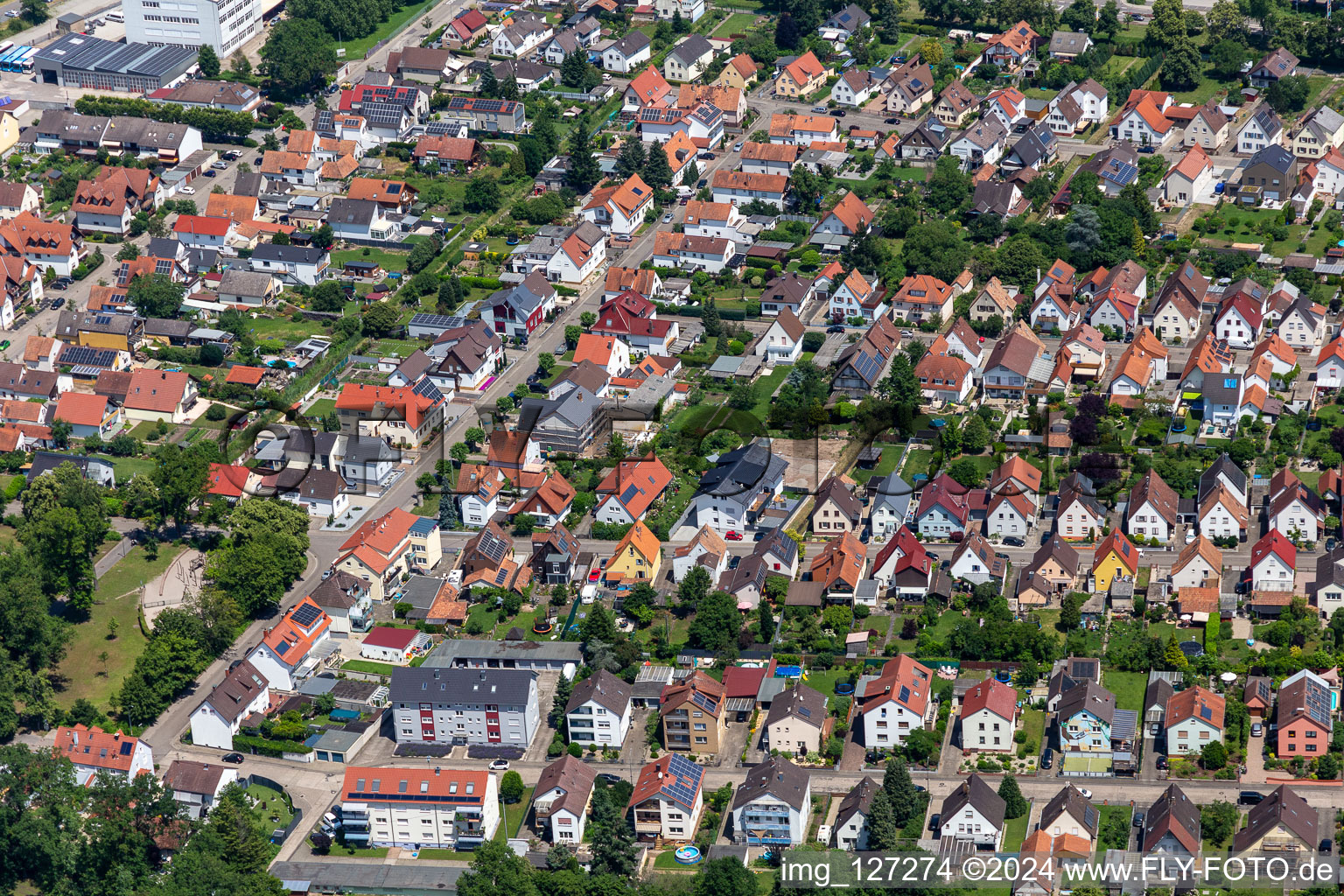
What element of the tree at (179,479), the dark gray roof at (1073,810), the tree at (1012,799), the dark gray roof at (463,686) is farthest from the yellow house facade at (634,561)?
the dark gray roof at (1073,810)

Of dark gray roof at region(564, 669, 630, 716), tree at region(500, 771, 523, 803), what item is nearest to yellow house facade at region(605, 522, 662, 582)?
dark gray roof at region(564, 669, 630, 716)

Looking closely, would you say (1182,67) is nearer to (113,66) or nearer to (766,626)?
(766,626)

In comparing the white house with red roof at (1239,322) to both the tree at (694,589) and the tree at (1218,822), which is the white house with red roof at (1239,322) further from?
the tree at (1218,822)

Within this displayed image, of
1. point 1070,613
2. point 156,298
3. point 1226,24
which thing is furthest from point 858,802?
point 1226,24

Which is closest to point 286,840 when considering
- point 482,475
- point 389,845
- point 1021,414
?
point 389,845

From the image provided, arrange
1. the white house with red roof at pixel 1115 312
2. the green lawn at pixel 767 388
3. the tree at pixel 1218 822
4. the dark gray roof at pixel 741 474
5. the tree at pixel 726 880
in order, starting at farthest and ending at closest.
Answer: the white house with red roof at pixel 1115 312 → the green lawn at pixel 767 388 → the dark gray roof at pixel 741 474 → the tree at pixel 1218 822 → the tree at pixel 726 880
